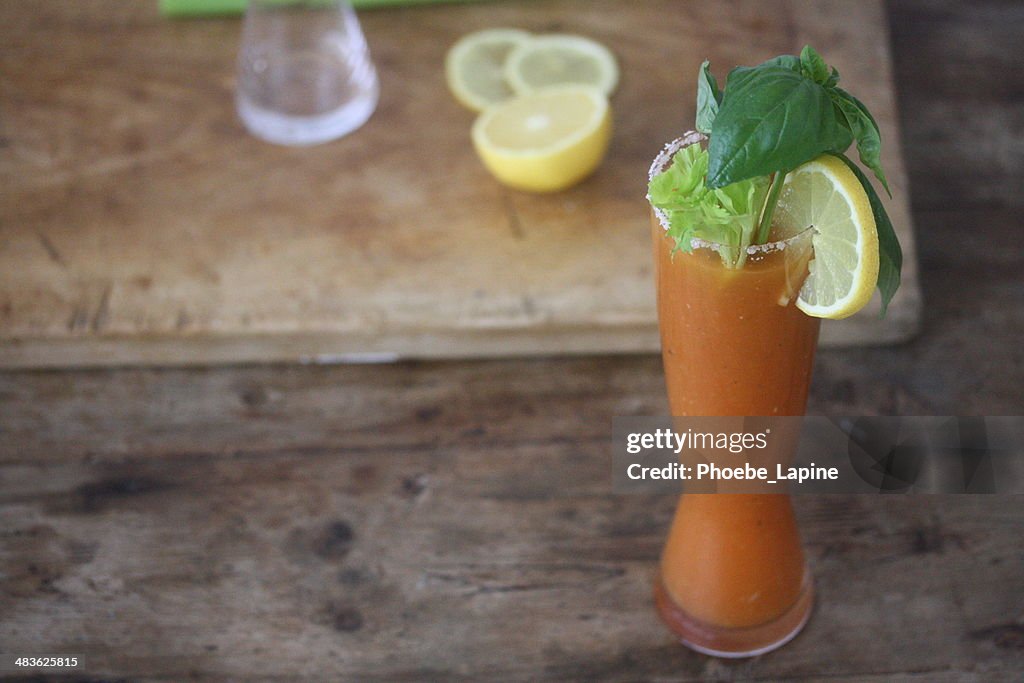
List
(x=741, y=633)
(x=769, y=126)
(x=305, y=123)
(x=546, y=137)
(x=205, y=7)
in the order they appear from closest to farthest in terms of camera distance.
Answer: (x=769, y=126), (x=741, y=633), (x=546, y=137), (x=305, y=123), (x=205, y=7)

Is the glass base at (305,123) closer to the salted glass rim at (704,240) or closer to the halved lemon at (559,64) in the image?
the halved lemon at (559,64)

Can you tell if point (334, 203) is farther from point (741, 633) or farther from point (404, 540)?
point (741, 633)

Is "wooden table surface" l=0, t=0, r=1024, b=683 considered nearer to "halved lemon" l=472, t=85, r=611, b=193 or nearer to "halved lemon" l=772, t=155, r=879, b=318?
"halved lemon" l=472, t=85, r=611, b=193

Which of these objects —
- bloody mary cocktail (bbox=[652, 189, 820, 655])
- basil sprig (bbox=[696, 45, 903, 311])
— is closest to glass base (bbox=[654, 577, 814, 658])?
bloody mary cocktail (bbox=[652, 189, 820, 655])

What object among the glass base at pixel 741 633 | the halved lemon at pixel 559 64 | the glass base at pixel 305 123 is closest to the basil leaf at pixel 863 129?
the glass base at pixel 741 633

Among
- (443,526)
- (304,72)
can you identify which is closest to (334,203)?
(304,72)

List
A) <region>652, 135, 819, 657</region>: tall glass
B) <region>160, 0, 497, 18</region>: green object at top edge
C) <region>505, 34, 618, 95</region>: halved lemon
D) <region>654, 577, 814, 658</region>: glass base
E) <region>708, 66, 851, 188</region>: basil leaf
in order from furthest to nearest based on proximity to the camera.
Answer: <region>160, 0, 497, 18</region>: green object at top edge, <region>505, 34, 618, 95</region>: halved lemon, <region>654, 577, 814, 658</region>: glass base, <region>652, 135, 819, 657</region>: tall glass, <region>708, 66, 851, 188</region>: basil leaf
